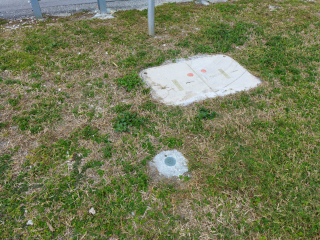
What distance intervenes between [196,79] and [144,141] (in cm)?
157

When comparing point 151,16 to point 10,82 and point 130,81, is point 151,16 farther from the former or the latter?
point 10,82

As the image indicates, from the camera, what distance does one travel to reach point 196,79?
407 centimetres

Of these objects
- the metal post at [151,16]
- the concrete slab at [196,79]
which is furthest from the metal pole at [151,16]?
the concrete slab at [196,79]

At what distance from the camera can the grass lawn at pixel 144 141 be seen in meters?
2.34

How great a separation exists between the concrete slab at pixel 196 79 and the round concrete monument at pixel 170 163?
93 cm

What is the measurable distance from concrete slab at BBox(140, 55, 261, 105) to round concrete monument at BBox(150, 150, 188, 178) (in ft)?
3.05

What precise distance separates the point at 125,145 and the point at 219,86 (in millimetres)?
1841

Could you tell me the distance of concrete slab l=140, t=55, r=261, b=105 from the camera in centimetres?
375

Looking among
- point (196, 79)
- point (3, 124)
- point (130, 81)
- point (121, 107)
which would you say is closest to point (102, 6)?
point (130, 81)

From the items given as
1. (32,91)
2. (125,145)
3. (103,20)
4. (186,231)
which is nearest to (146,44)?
(103,20)

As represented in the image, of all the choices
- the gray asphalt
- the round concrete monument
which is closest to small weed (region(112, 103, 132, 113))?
the round concrete monument

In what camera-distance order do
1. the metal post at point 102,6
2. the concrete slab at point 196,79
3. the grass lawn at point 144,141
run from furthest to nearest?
the metal post at point 102,6 → the concrete slab at point 196,79 → the grass lawn at point 144,141

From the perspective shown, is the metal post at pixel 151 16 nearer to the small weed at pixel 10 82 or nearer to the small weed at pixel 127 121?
the small weed at pixel 127 121

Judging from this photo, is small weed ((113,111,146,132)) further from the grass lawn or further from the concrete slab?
the concrete slab
